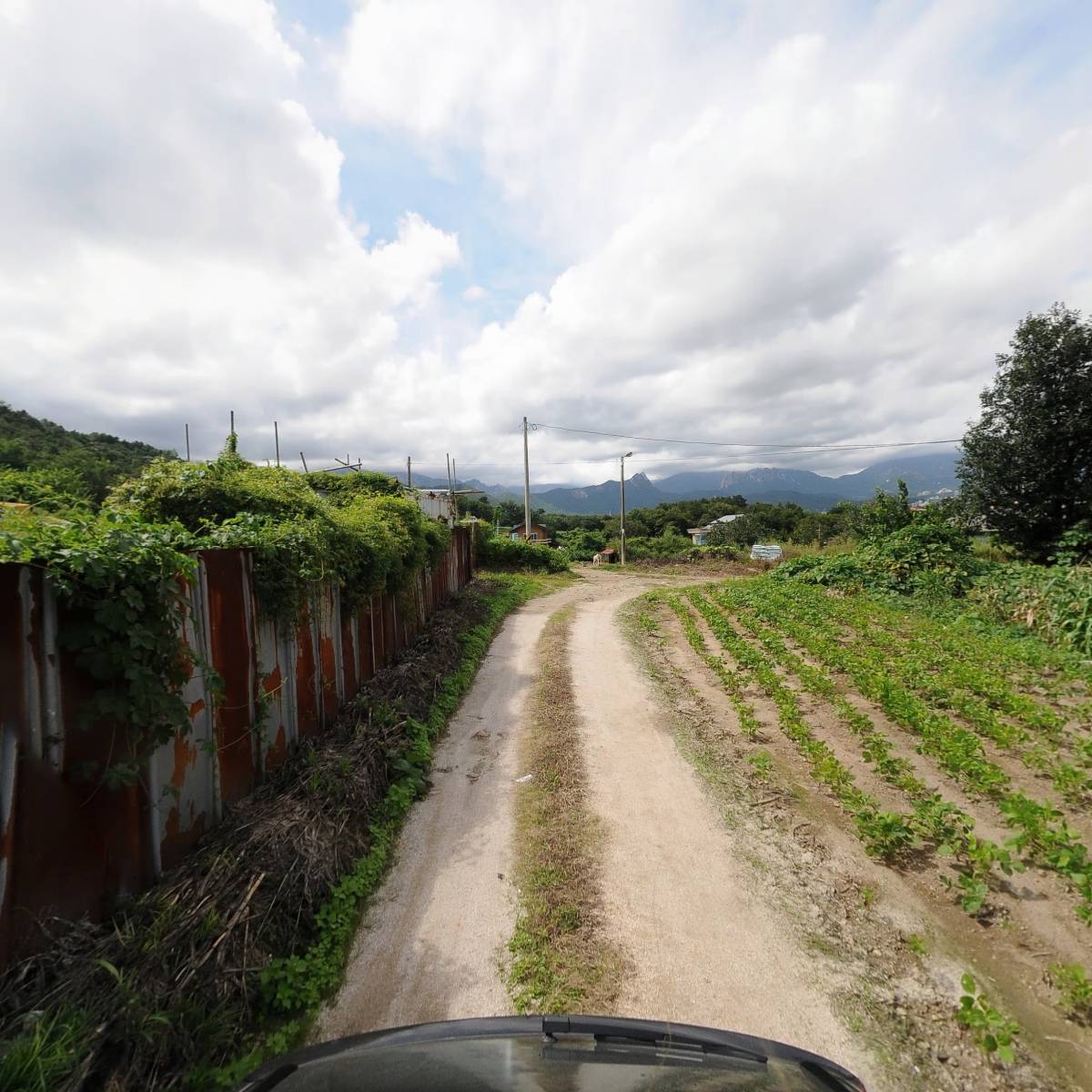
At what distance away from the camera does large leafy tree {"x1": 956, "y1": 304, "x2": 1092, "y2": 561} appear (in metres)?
15.7

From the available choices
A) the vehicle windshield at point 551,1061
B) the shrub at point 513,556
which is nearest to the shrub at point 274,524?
the vehicle windshield at point 551,1061

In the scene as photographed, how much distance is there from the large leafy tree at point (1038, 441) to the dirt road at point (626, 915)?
17.7 m

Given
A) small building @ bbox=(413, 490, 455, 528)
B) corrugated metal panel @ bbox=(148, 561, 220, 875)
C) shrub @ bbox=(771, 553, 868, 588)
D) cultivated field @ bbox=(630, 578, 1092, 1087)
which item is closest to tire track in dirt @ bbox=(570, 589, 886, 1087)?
cultivated field @ bbox=(630, 578, 1092, 1087)

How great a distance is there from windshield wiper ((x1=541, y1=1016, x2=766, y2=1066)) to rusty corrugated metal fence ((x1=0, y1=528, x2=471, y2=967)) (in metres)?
2.43

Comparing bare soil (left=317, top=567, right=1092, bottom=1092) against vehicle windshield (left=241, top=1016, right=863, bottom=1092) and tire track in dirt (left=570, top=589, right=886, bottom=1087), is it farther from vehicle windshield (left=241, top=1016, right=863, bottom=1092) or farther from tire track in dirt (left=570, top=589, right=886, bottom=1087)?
vehicle windshield (left=241, top=1016, right=863, bottom=1092)

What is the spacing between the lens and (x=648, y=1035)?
6.66ft

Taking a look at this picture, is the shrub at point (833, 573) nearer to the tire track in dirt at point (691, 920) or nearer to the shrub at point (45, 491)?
Answer: the tire track in dirt at point (691, 920)

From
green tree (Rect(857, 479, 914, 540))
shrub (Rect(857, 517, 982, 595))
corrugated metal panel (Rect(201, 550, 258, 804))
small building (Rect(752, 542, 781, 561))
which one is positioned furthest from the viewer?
small building (Rect(752, 542, 781, 561))

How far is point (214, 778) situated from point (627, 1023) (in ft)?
10.2

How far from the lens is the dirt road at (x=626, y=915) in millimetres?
2756

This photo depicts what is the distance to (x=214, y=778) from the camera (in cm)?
367

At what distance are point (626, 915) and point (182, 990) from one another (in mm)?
2481

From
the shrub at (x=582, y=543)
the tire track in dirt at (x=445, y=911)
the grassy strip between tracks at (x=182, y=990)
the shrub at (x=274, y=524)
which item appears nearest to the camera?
the grassy strip between tracks at (x=182, y=990)

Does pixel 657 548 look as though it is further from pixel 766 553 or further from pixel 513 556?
pixel 513 556
